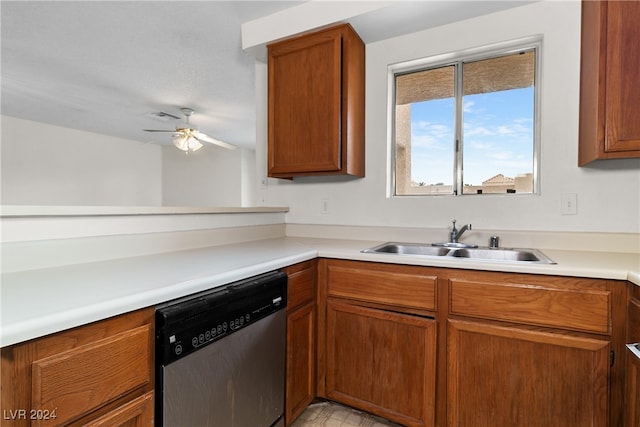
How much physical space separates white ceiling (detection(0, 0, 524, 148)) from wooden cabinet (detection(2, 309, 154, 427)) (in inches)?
76.9

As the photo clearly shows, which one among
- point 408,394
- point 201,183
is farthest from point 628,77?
point 201,183

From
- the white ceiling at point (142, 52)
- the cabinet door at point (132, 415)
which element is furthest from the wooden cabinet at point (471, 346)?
the white ceiling at point (142, 52)

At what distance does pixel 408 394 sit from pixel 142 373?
115cm

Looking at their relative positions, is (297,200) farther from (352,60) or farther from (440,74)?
(440,74)

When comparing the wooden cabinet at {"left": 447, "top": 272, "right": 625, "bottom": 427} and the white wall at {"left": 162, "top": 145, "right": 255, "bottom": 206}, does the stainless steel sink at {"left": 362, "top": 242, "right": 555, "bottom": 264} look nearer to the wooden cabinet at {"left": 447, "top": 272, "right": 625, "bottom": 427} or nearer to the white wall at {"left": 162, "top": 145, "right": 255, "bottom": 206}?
the wooden cabinet at {"left": 447, "top": 272, "right": 625, "bottom": 427}

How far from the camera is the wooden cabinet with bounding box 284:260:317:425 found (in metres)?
1.45

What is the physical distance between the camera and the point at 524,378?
4.13 feet

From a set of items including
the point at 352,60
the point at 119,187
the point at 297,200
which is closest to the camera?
the point at 352,60

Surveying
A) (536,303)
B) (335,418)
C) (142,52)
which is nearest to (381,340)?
(335,418)

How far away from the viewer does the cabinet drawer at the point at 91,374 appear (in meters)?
0.65

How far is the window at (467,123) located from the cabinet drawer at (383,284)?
0.83m

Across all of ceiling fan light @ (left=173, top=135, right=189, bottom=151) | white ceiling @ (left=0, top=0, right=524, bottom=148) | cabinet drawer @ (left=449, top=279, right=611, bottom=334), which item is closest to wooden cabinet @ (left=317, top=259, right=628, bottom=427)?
cabinet drawer @ (left=449, top=279, right=611, bottom=334)

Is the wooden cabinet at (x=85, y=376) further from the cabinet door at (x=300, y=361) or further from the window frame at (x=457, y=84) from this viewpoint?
the window frame at (x=457, y=84)

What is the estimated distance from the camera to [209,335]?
994 mm
